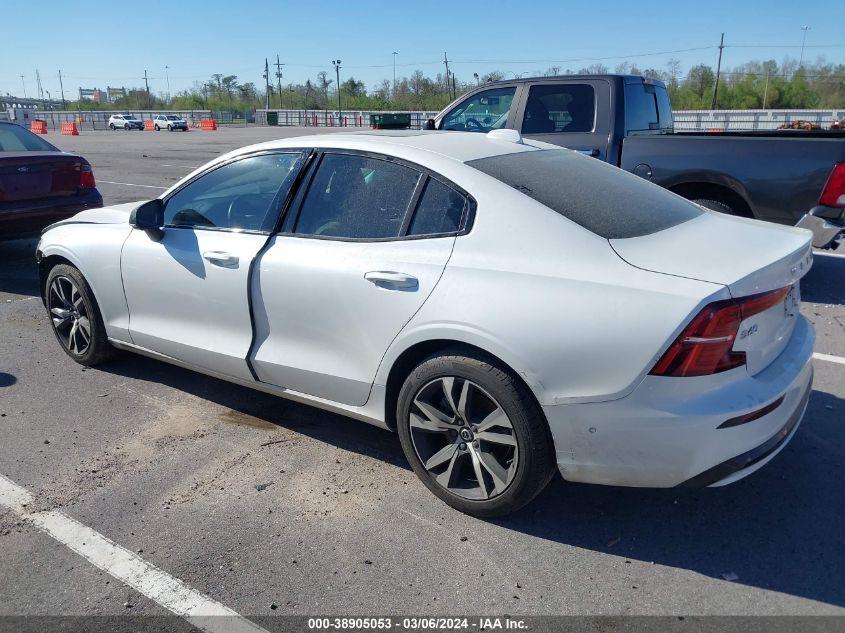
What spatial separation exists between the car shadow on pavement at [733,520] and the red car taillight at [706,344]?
2.81 ft

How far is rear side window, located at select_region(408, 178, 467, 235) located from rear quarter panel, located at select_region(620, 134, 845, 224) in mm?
4185

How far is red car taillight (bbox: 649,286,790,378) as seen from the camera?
2.59 meters

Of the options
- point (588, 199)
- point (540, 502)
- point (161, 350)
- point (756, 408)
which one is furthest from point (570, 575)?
point (161, 350)

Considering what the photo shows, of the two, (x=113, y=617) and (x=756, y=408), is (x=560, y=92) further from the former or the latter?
(x=113, y=617)

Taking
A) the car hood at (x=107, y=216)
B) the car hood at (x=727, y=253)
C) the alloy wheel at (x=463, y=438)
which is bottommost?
the alloy wheel at (x=463, y=438)

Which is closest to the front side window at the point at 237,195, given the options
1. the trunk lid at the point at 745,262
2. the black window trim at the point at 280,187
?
the black window trim at the point at 280,187

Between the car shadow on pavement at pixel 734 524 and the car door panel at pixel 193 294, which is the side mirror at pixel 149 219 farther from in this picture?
the car shadow on pavement at pixel 734 524

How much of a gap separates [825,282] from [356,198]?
5.68 m

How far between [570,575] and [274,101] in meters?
126

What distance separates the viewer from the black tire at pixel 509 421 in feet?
9.56

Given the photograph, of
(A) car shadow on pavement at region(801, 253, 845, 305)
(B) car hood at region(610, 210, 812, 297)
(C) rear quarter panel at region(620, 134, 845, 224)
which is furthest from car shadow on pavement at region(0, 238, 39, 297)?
(A) car shadow on pavement at region(801, 253, 845, 305)

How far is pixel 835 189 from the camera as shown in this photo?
596 centimetres

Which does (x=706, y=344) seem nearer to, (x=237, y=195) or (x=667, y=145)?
(x=237, y=195)

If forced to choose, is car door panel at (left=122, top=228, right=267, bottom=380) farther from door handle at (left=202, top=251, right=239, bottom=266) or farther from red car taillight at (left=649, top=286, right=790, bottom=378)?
red car taillight at (left=649, top=286, right=790, bottom=378)
